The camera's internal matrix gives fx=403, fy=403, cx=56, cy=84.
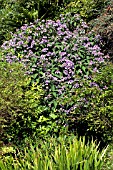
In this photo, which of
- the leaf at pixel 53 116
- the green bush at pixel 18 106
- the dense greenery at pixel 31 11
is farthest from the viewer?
the dense greenery at pixel 31 11

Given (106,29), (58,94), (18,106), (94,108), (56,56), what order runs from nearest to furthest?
(18,106), (94,108), (58,94), (56,56), (106,29)

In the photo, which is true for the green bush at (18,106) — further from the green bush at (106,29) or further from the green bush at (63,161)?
the green bush at (106,29)

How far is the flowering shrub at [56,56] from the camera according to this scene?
19.5 feet

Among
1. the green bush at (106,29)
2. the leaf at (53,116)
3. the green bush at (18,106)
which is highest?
the green bush at (106,29)

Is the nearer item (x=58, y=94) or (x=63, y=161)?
(x=63, y=161)

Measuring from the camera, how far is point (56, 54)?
6430 mm

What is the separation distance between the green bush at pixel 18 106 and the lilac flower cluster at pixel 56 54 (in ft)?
1.18

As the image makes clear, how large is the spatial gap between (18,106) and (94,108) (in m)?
1.01

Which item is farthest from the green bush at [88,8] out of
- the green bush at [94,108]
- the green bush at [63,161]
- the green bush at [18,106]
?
the green bush at [63,161]

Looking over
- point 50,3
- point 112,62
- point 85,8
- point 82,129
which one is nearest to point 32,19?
point 50,3

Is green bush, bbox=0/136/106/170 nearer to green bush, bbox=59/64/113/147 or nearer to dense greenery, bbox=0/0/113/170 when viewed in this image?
dense greenery, bbox=0/0/113/170

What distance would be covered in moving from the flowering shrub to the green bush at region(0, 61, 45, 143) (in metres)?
0.28

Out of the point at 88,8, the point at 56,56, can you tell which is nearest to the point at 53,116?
the point at 56,56

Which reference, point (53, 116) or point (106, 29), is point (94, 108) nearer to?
point (53, 116)
